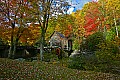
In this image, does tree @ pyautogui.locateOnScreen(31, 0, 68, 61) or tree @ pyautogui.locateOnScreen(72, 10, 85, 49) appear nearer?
→ tree @ pyautogui.locateOnScreen(31, 0, 68, 61)

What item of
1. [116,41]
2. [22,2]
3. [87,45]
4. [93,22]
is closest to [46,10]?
[22,2]

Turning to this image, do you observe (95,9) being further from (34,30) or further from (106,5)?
(34,30)

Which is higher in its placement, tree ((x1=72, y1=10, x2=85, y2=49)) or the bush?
tree ((x1=72, y1=10, x2=85, y2=49))

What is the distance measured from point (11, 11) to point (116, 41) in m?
12.9

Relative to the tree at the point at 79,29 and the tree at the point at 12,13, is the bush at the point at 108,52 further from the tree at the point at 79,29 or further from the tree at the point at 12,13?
the tree at the point at 79,29

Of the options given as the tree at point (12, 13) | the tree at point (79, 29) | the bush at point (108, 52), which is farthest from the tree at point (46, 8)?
the tree at point (79, 29)

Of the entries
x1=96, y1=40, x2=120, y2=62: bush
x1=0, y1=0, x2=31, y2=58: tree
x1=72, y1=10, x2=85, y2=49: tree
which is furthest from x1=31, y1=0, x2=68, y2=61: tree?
x1=72, y1=10, x2=85, y2=49: tree

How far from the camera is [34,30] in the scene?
27.0 metres

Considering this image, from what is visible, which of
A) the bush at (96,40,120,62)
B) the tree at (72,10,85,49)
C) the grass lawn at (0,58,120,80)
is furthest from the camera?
the tree at (72,10,85,49)

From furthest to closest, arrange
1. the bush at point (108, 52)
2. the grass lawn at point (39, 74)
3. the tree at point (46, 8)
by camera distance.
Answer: the tree at point (46, 8), the bush at point (108, 52), the grass lawn at point (39, 74)

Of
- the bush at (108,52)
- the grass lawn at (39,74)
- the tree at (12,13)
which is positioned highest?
the tree at (12,13)

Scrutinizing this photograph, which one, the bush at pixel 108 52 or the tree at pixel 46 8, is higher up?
the tree at pixel 46 8

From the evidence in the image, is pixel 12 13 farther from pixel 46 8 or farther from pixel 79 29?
pixel 79 29

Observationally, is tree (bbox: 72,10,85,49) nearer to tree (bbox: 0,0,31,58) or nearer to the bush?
tree (bbox: 0,0,31,58)
